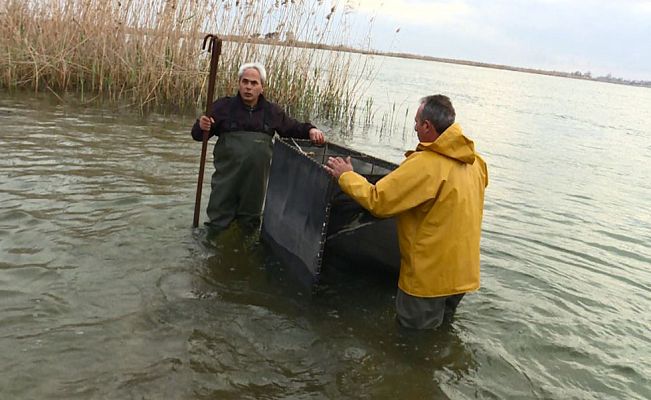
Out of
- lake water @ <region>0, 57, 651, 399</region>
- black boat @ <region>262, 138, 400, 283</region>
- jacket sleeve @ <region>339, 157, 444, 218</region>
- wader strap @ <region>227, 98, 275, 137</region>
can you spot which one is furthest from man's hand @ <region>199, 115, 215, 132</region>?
jacket sleeve @ <region>339, 157, 444, 218</region>

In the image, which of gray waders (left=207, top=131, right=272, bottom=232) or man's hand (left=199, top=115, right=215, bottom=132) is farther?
gray waders (left=207, top=131, right=272, bottom=232)

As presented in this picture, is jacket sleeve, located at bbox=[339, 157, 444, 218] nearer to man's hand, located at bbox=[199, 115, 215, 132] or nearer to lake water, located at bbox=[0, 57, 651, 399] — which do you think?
lake water, located at bbox=[0, 57, 651, 399]

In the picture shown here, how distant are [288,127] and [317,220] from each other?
59.9 inches

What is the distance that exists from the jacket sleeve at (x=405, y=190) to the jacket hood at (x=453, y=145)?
0.12m

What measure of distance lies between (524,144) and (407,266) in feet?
38.1

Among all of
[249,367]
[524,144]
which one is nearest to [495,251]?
[249,367]

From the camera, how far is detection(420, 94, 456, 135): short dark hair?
3311 millimetres

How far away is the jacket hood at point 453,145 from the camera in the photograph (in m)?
3.22

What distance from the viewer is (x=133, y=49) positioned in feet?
34.5

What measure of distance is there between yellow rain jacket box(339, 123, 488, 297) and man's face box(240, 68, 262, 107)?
174cm

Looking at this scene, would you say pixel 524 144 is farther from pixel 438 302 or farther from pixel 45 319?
pixel 45 319

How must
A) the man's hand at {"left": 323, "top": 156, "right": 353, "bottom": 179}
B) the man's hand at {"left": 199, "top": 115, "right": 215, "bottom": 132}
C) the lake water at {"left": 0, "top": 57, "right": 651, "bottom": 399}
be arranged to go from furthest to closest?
the man's hand at {"left": 199, "top": 115, "right": 215, "bottom": 132} → the man's hand at {"left": 323, "top": 156, "right": 353, "bottom": 179} → the lake water at {"left": 0, "top": 57, "right": 651, "bottom": 399}

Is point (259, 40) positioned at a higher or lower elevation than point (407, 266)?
higher

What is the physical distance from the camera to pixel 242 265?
4605 millimetres
